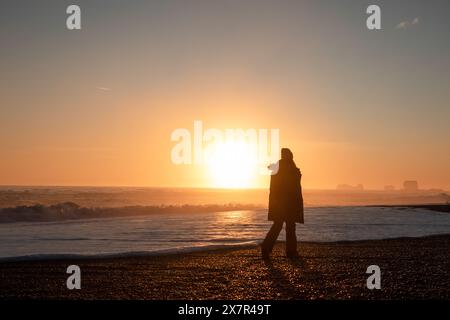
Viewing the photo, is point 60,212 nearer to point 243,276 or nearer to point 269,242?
point 269,242

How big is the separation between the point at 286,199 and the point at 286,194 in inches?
4.6

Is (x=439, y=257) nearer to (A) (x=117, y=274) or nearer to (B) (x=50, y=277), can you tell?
(A) (x=117, y=274)

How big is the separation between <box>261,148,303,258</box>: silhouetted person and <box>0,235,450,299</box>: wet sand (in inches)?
20.1

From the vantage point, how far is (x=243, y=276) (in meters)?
8.16

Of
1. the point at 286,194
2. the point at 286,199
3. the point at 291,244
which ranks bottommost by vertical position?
the point at 291,244

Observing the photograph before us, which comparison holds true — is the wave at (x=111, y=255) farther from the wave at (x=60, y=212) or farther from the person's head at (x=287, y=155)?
the wave at (x=60, y=212)

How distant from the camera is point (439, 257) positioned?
33.8 feet

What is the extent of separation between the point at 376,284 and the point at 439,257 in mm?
3684

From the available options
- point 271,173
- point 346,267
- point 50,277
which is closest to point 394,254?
point 346,267

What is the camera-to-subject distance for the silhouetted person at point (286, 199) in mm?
10789

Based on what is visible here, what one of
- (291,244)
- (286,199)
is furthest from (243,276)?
(286,199)

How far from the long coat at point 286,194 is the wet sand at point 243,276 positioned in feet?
3.00

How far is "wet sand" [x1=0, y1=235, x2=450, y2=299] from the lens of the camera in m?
6.76

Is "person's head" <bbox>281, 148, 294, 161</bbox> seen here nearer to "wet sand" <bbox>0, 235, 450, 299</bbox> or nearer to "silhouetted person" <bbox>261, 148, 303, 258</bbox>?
"silhouetted person" <bbox>261, 148, 303, 258</bbox>
